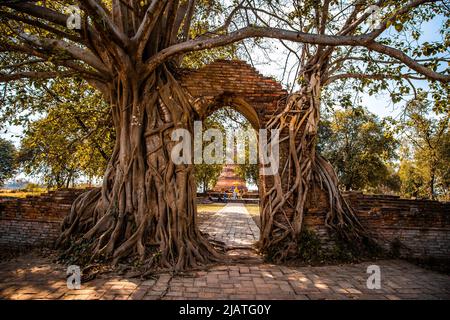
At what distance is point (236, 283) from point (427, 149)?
1344 cm

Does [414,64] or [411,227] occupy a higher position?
[414,64]

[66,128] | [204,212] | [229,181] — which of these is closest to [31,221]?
[66,128]

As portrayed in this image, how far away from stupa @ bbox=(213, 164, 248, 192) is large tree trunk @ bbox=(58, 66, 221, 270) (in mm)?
27461

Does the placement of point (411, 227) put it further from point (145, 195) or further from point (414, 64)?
point (145, 195)

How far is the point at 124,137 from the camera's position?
5496 millimetres

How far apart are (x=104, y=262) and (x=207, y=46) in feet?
13.0

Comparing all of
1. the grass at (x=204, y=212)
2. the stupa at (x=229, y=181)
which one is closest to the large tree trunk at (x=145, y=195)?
the grass at (x=204, y=212)

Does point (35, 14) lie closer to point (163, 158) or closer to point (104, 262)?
point (163, 158)

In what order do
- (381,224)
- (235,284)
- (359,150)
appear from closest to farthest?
(235,284)
(381,224)
(359,150)

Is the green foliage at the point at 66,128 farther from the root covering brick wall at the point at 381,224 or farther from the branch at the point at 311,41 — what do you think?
the branch at the point at 311,41

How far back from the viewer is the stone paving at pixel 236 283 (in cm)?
356

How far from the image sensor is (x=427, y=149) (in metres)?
13.2

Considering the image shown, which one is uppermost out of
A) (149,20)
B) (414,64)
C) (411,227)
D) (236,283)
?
(149,20)

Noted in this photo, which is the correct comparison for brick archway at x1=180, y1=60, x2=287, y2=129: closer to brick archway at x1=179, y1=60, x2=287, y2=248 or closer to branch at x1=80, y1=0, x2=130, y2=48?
brick archway at x1=179, y1=60, x2=287, y2=248
